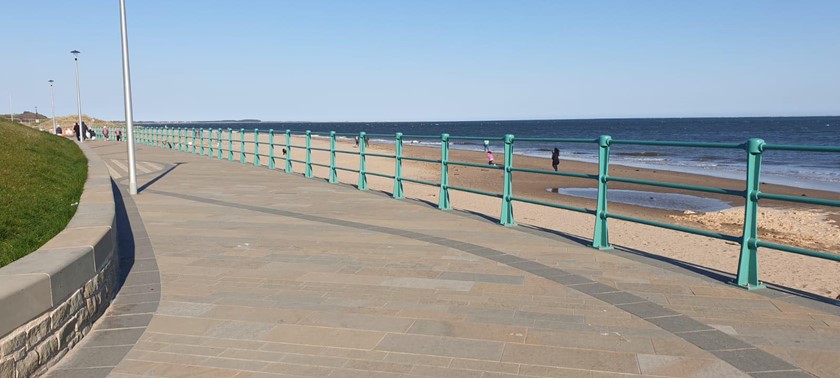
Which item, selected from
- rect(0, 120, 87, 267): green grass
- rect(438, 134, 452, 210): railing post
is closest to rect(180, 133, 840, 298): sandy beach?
rect(438, 134, 452, 210): railing post

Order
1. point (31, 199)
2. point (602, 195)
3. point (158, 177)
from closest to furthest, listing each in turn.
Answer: point (602, 195) < point (31, 199) < point (158, 177)

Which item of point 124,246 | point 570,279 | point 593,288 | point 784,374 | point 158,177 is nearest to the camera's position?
point 784,374

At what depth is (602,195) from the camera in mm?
7566

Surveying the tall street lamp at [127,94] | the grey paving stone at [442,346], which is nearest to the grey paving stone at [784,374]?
the grey paving stone at [442,346]

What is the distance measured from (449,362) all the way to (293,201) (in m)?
8.44

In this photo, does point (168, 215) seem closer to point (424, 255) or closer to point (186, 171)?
point (424, 255)

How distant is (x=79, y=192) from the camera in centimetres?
923

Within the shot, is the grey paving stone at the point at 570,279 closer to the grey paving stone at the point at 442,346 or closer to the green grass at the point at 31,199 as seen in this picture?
the grey paving stone at the point at 442,346

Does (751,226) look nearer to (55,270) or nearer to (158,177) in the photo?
(55,270)

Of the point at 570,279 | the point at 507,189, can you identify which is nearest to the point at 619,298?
the point at 570,279

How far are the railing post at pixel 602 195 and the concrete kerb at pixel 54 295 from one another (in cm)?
466

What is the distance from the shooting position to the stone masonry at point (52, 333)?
3.64 meters

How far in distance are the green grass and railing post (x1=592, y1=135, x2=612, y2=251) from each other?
16.8 feet

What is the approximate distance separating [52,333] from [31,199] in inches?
164
